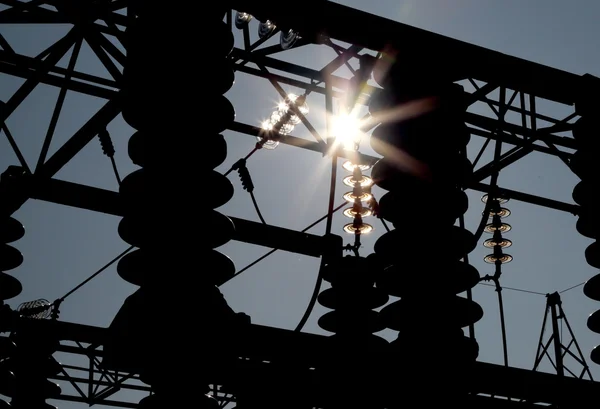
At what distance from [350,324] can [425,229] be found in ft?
7.12

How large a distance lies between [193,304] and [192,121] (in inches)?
36.8

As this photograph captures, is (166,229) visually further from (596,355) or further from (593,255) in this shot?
(596,355)

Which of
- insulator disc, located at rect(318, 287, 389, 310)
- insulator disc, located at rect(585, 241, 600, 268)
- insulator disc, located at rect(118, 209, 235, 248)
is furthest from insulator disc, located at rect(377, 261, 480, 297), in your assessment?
insulator disc, located at rect(318, 287, 389, 310)

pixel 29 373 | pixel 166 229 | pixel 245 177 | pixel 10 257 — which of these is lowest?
pixel 166 229

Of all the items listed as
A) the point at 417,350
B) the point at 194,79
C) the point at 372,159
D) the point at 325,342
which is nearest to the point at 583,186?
the point at 417,350

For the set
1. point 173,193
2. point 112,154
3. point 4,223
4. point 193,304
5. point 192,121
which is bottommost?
point 193,304

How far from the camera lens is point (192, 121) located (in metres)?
3.44

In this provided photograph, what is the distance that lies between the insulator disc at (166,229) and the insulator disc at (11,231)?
4218 mm

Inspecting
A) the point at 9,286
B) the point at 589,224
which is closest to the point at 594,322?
the point at 589,224

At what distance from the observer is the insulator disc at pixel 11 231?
23.2 feet

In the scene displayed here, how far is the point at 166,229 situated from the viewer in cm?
324

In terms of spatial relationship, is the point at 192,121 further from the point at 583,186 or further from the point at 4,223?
the point at 4,223

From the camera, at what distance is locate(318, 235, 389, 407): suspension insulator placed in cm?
352

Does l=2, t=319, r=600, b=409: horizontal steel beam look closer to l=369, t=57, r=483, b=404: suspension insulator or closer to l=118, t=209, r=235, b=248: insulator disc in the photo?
l=369, t=57, r=483, b=404: suspension insulator
